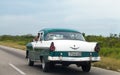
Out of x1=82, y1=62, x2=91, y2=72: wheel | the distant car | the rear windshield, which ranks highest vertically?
the rear windshield

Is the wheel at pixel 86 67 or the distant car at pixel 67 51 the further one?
the wheel at pixel 86 67

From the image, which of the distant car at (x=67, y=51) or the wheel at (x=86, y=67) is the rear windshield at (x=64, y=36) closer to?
the distant car at (x=67, y=51)

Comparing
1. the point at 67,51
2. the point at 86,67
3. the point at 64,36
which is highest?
the point at 64,36

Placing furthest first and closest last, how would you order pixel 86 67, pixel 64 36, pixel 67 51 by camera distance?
pixel 86 67
pixel 64 36
pixel 67 51

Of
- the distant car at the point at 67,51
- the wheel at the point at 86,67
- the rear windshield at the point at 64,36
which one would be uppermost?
the rear windshield at the point at 64,36

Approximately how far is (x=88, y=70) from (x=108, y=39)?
105ft

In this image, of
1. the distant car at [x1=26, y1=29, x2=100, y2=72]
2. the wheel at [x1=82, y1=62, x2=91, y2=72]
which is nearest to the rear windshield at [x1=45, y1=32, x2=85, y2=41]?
the distant car at [x1=26, y1=29, x2=100, y2=72]

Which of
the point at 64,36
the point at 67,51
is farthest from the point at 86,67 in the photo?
the point at 67,51

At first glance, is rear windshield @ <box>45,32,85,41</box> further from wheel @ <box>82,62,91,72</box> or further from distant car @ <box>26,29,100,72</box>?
wheel @ <box>82,62,91,72</box>

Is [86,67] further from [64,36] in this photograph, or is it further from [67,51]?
[67,51]

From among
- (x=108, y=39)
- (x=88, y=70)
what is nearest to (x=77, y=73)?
(x=88, y=70)

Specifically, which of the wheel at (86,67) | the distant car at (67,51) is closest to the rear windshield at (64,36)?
the distant car at (67,51)

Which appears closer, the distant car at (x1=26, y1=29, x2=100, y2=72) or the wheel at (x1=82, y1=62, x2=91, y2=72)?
the distant car at (x1=26, y1=29, x2=100, y2=72)

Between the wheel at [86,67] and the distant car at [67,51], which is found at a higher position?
the distant car at [67,51]
